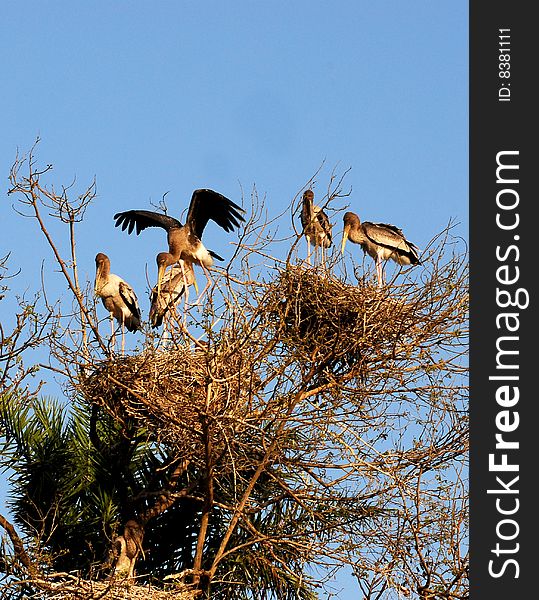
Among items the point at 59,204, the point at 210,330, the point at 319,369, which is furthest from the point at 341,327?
the point at 59,204

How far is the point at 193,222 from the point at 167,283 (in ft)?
2.43

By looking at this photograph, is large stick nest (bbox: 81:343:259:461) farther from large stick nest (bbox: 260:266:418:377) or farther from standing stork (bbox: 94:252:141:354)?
standing stork (bbox: 94:252:141:354)

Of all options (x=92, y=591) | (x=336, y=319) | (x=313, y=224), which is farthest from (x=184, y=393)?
(x=313, y=224)

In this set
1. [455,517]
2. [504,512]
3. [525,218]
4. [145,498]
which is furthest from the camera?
[145,498]

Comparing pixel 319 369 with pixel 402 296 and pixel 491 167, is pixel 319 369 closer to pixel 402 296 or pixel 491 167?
pixel 402 296

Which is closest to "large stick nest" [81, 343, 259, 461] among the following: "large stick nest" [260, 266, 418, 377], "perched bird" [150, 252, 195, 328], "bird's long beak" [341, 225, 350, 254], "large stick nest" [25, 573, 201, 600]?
"large stick nest" [260, 266, 418, 377]

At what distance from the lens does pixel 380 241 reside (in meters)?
13.1

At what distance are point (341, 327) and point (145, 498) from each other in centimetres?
236

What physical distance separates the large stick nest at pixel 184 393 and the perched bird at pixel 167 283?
2.27 meters

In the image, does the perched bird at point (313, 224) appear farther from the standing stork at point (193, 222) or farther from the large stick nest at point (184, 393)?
the large stick nest at point (184, 393)

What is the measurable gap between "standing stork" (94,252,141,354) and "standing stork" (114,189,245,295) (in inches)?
25.2

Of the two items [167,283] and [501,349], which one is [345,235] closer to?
[167,283]

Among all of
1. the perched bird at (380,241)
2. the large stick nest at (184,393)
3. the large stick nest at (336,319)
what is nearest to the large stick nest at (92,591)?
the large stick nest at (184,393)

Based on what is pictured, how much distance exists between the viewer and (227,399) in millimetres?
9047
